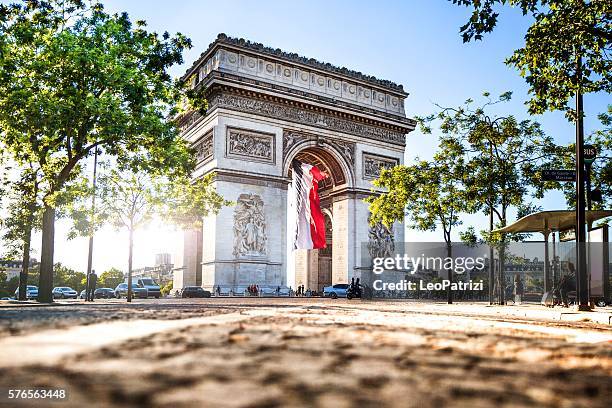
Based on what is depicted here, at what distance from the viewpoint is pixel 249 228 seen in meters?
36.0

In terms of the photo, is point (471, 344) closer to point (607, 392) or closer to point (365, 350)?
point (365, 350)

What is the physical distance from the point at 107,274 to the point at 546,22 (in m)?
118

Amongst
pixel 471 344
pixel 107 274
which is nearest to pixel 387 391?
pixel 471 344

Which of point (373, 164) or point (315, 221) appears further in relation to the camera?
point (373, 164)

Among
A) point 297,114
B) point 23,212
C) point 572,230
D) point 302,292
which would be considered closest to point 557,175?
point 572,230

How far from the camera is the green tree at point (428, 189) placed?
22047mm

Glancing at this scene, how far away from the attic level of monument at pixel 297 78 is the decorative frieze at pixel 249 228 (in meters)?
7.24

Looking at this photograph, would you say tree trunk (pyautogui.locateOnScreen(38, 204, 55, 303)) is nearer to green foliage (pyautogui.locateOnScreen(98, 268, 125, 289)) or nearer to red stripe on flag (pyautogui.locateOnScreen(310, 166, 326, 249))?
red stripe on flag (pyautogui.locateOnScreen(310, 166, 326, 249))

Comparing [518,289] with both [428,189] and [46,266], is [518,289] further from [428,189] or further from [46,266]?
[46,266]

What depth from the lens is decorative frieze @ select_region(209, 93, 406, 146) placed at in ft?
120

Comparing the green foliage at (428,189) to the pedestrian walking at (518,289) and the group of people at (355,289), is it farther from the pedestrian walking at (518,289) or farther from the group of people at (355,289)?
the group of people at (355,289)

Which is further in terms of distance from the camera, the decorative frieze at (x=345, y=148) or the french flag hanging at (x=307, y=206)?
the decorative frieze at (x=345, y=148)

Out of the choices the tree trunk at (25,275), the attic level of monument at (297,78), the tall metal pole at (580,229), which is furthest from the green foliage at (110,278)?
the tall metal pole at (580,229)

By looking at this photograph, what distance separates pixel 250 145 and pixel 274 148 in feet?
5.66
